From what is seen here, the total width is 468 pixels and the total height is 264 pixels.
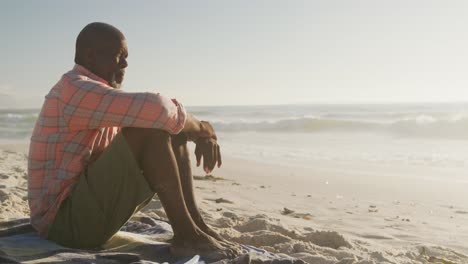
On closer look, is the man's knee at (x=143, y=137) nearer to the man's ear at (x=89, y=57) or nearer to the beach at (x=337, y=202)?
the man's ear at (x=89, y=57)

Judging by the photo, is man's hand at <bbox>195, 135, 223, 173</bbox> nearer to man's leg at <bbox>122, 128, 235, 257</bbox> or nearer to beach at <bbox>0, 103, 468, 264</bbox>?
man's leg at <bbox>122, 128, 235, 257</bbox>

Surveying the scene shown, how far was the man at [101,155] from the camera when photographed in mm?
2395

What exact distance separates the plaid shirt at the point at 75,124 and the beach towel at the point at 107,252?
146 millimetres

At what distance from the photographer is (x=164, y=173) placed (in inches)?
97.8

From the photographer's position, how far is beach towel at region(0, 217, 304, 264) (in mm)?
2514

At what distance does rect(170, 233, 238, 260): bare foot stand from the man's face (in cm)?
90

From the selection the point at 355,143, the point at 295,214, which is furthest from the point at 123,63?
the point at 355,143

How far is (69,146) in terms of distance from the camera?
2551 mm

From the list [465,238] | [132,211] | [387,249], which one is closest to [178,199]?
[132,211]

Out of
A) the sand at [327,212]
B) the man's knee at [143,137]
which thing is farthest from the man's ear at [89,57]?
the sand at [327,212]

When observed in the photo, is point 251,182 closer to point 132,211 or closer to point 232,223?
point 232,223

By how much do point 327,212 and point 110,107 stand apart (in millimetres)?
3998

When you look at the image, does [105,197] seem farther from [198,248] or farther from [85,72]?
[85,72]

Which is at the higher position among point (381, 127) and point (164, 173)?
point (164, 173)
